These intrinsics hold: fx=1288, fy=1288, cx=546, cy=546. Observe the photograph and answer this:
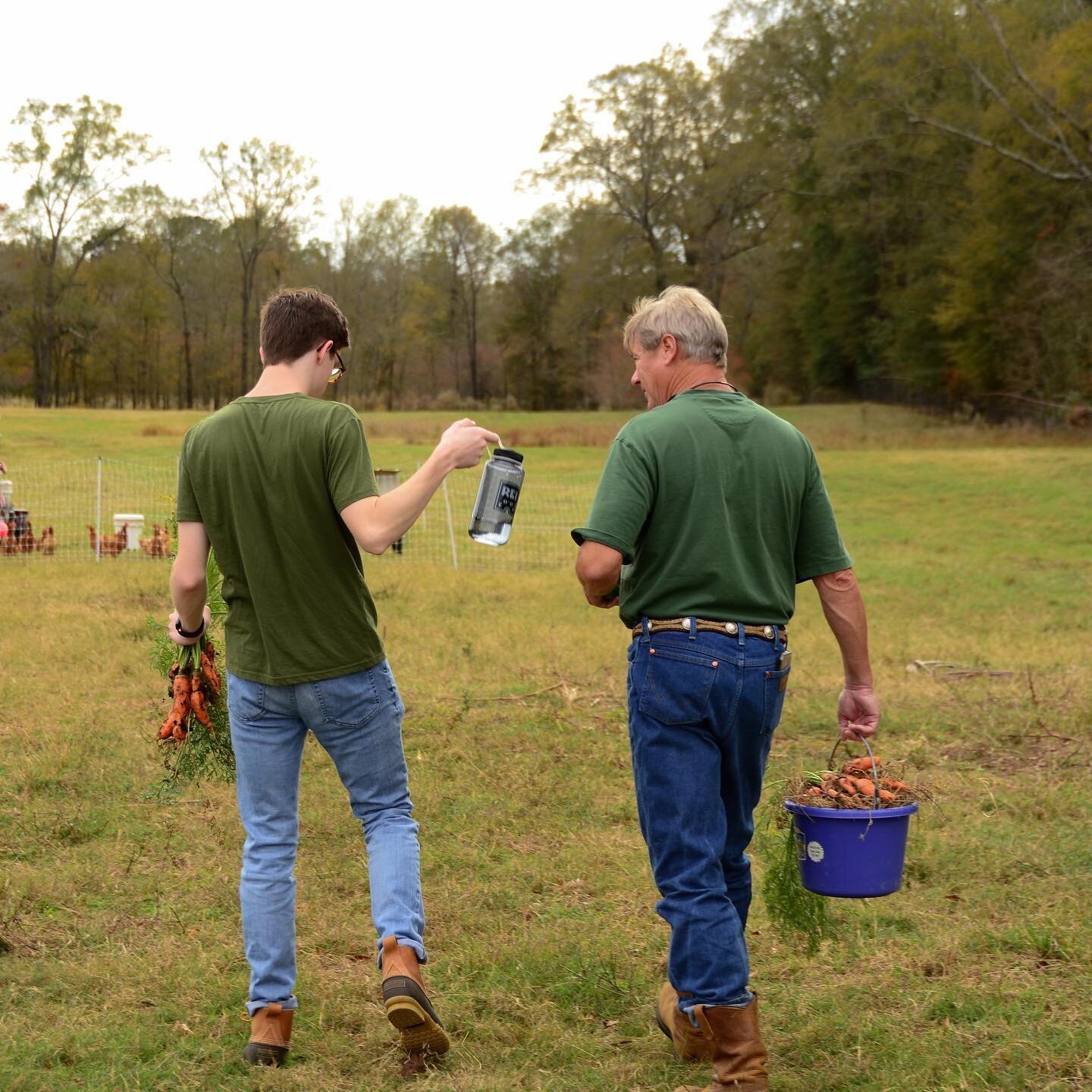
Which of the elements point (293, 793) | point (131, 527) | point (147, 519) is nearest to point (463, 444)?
point (293, 793)

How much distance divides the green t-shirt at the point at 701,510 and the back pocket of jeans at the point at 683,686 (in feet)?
0.35

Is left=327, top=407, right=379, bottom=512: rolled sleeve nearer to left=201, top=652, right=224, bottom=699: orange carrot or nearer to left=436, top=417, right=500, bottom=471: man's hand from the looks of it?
left=436, top=417, right=500, bottom=471: man's hand

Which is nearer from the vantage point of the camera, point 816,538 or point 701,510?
point 701,510

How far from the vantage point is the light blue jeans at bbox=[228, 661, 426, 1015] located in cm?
335

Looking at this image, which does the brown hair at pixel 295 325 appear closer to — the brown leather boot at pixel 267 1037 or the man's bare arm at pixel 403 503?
the man's bare arm at pixel 403 503

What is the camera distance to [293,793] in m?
3.46

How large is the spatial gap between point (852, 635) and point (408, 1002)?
1462 mm

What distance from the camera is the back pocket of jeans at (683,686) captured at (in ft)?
10.1

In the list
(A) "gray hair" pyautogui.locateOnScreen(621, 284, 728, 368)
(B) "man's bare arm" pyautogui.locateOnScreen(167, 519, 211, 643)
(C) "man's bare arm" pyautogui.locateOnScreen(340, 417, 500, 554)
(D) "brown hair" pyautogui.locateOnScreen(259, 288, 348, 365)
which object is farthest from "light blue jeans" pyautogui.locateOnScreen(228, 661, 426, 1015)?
(A) "gray hair" pyautogui.locateOnScreen(621, 284, 728, 368)

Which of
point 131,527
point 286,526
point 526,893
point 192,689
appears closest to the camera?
point 286,526

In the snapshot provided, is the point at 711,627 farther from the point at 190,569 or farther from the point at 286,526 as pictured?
the point at 190,569

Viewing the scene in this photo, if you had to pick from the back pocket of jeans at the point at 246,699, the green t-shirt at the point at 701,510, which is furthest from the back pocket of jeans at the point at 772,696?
the back pocket of jeans at the point at 246,699

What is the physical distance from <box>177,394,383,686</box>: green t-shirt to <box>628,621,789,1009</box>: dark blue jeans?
780 mm

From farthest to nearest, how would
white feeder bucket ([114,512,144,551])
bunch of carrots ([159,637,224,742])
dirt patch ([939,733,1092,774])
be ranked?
white feeder bucket ([114,512,144,551]), dirt patch ([939,733,1092,774]), bunch of carrots ([159,637,224,742])
